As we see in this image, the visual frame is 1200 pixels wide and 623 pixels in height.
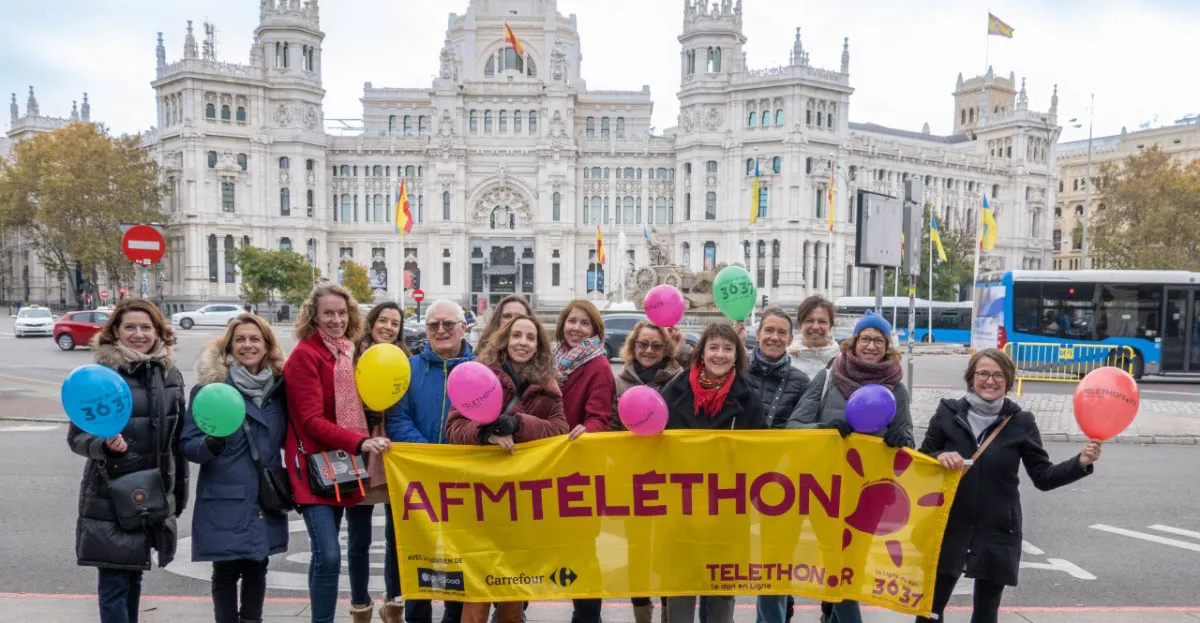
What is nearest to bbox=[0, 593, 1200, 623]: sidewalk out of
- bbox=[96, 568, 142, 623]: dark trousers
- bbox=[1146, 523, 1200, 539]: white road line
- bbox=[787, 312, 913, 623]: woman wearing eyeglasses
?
bbox=[96, 568, 142, 623]: dark trousers

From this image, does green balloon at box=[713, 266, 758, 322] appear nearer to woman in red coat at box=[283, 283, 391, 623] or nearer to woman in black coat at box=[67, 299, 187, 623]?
woman in red coat at box=[283, 283, 391, 623]

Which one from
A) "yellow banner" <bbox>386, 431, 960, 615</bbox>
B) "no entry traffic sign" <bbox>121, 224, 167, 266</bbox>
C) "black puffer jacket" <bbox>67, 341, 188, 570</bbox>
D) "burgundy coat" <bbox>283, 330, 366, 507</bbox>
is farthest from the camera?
"no entry traffic sign" <bbox>121, 224, 167, 266</bbox>

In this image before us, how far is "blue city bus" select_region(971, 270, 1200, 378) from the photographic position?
21031mm

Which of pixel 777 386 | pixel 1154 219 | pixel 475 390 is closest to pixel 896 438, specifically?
pixel 777 386

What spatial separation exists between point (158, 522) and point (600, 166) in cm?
7072

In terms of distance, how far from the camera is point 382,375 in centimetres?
468

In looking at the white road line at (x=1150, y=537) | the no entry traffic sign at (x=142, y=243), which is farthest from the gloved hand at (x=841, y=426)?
the no entry traffic sign at (x=142, y=243)

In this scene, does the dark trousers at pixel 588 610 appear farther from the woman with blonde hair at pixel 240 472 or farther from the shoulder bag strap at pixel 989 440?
the shoulder bag strap at pixel 989 440

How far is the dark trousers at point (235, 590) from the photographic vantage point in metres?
4.56

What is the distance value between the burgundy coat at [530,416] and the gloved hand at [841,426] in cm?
159

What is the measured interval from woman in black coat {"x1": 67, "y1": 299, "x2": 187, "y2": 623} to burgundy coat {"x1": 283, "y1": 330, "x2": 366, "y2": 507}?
619 millimetres

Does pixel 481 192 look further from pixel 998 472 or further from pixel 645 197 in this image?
pixel 998 472

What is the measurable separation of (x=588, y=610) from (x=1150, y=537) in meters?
6.05

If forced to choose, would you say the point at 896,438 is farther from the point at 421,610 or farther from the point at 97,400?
the point at 97,400
